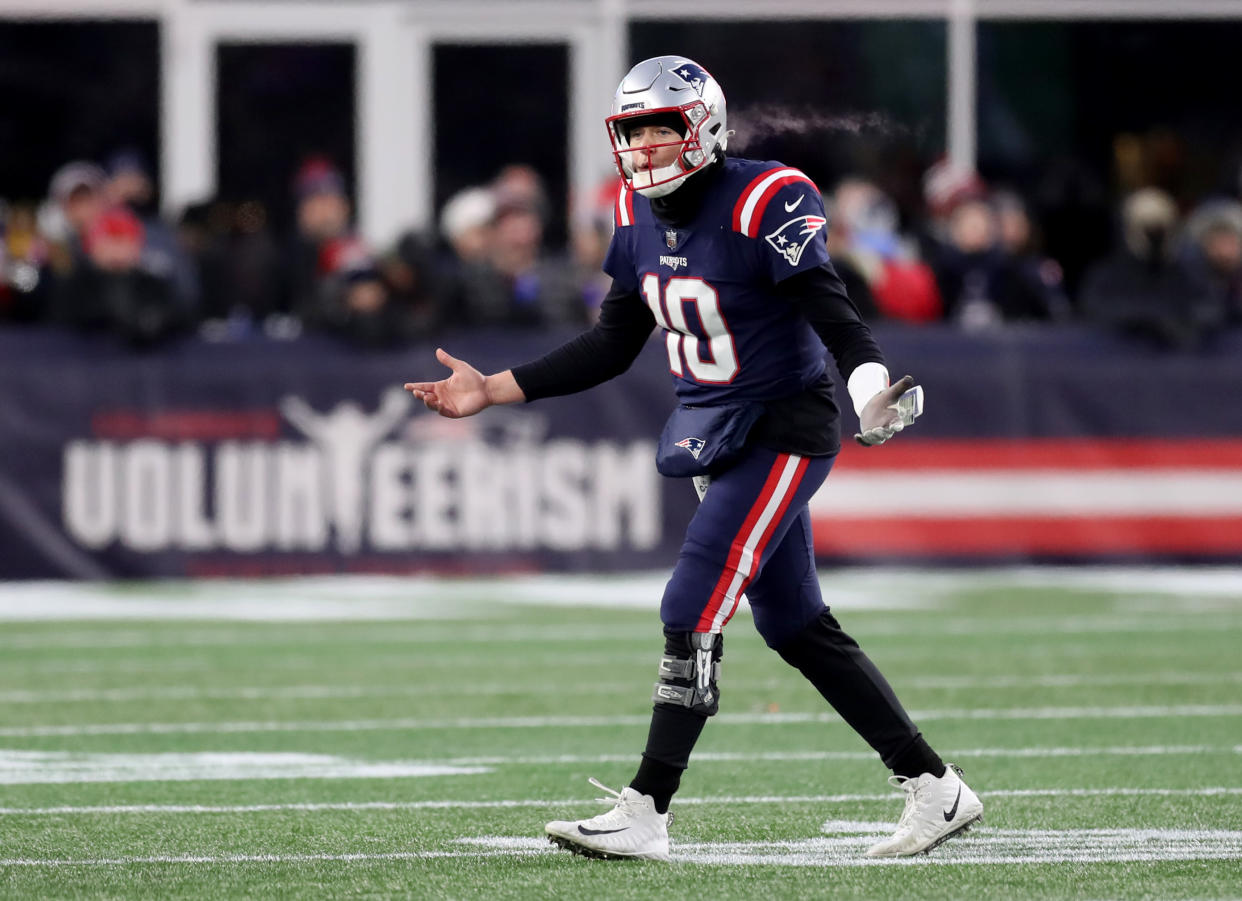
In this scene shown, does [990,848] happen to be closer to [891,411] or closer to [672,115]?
[891,411]

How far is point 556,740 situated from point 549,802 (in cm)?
138

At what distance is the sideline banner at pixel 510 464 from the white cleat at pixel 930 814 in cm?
749

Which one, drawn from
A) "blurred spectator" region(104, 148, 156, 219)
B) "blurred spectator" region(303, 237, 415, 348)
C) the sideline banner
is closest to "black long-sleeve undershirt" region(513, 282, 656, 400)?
the sideline banner

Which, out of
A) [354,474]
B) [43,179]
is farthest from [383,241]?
[354,474]

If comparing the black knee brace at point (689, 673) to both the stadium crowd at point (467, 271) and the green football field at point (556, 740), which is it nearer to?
the green football field at point (556, 740)

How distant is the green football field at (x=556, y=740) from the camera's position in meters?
5.70

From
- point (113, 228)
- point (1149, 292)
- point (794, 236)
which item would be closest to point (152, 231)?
point (113, 228)

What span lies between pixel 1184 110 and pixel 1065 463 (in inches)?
281

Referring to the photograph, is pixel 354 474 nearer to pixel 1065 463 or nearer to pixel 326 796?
pixel 1065 463

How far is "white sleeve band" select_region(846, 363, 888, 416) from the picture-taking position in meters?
5.57

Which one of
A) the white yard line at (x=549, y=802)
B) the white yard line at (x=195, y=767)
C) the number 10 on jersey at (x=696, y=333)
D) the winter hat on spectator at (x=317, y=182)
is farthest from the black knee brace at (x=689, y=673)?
the winter hat on spectator at (x=317, y=182)

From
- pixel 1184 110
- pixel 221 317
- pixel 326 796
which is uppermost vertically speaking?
pixel 1184 110

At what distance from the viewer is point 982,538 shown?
1395cm

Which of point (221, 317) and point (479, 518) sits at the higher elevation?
point (221, 317)
